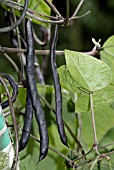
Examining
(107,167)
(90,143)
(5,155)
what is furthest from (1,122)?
(90,143)

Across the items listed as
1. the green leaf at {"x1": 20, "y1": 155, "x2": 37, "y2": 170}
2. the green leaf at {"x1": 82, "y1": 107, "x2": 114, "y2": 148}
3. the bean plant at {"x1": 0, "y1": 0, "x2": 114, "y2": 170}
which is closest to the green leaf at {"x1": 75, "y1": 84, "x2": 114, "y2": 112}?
the bean plant at {"x1": 0, "y1": 0, "x2": 114, "y2": 170}

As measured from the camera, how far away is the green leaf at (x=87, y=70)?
0.60 metres

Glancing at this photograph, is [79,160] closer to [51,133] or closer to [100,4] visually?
[51,133]

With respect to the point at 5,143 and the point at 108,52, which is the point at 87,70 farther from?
the point at 5,143

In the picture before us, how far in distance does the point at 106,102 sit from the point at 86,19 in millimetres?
1689

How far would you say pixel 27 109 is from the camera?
570mm

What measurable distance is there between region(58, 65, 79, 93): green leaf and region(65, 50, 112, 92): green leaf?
11 mm

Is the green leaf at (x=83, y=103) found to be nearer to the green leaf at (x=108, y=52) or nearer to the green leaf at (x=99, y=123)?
the green leaf at (x=108, y=52)

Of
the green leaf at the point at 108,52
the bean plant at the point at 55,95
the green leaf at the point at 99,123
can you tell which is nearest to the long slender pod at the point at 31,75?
the bean plant at the point at 55,95

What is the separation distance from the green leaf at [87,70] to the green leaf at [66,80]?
0.01 meters

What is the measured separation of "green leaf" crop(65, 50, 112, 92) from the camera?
0.60 m

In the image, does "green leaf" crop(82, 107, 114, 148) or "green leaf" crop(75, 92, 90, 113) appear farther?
"green leaf" crop(82, 107, 114, 148)

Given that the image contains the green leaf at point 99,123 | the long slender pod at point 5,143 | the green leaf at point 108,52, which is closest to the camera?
the long slender pod at point 5,143

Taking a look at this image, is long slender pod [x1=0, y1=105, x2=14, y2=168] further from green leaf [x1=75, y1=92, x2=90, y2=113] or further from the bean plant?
green leaf [x1=75, y1=92, x2=90, y2=113]
